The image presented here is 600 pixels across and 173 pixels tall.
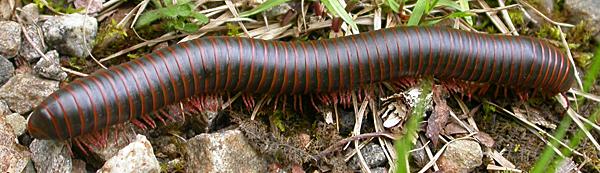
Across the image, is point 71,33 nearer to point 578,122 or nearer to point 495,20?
Answer: point 495,20

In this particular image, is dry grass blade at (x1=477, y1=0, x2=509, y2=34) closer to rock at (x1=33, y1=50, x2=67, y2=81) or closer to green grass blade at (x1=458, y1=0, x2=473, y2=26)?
green grass blade at (x1=458, y1=0, x2=473, y2=26)

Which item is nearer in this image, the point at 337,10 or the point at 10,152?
the point at 10,152

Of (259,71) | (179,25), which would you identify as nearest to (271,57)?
(259,71)

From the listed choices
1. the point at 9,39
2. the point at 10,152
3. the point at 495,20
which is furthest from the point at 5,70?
the point at 495,20

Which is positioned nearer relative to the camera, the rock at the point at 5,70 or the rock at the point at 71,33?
the rock at the point at 5,70

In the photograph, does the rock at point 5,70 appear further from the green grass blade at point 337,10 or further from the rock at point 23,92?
the green grass blade at point 337,10

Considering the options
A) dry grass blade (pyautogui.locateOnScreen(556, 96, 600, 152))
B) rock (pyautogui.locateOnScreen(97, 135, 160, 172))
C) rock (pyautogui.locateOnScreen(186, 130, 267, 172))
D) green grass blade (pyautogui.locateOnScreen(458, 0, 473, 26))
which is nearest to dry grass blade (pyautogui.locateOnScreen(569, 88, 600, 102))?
dry grass blade (pyautogui.locateOnScreen(556, 96, 600, 152))

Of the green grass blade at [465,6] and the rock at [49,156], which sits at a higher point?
the green grass blade at [465,6]

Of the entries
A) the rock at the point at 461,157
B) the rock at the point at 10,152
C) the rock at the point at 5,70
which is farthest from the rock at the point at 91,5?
the rock at the point at 461,157
